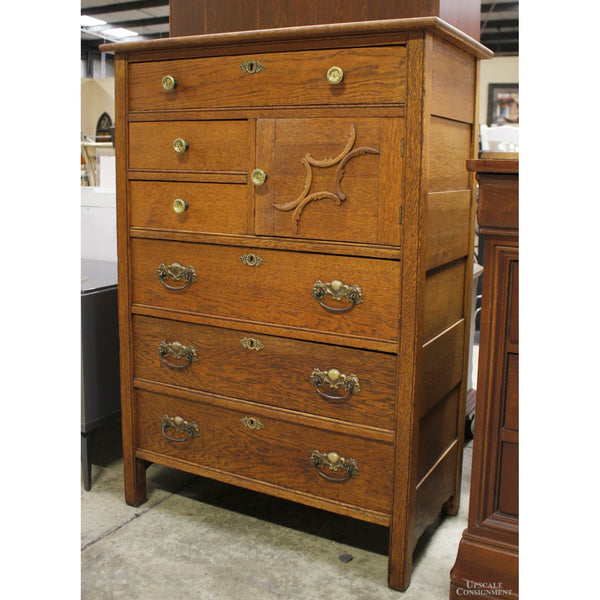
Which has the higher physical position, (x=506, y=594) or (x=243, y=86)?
(x=243, y=86)

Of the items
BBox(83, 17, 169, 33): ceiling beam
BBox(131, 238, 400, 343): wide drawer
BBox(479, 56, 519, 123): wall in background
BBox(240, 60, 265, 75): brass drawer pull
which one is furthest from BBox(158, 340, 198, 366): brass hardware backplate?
BBox(479, 56, 519, 123): wall in background

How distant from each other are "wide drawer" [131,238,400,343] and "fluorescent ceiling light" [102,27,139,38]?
11.2m

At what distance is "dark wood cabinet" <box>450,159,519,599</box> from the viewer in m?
1.51

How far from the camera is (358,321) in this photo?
1726 mm

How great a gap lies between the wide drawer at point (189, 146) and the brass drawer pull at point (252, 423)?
0.68 metres

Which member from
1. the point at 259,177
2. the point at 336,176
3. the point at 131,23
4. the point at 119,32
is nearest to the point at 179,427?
the point at 259,177

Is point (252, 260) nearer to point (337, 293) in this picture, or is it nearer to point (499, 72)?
point (337, 293)

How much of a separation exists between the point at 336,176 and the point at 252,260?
33 centimetres

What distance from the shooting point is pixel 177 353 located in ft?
6.64

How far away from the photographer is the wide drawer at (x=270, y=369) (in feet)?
5.71
